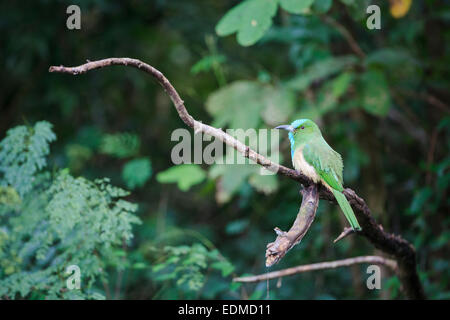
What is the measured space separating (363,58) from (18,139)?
9.56ft

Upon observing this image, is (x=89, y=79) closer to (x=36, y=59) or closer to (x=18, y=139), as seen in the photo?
(x=36, y=59)

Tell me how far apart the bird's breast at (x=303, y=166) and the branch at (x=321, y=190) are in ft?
0.11

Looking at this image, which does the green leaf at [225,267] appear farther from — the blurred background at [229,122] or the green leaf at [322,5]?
the green leaf at [322,5]

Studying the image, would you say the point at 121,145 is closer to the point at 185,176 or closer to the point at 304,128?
the point at 185,176

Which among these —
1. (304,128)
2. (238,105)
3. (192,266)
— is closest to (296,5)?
(304,128)

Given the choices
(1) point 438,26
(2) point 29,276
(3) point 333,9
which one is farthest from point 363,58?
(2) point 29,276

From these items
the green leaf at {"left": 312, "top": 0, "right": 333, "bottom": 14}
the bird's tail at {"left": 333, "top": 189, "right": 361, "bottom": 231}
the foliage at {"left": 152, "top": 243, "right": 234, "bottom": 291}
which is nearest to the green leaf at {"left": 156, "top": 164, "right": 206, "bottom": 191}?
the foliage at {"left": 152, "top": 243, "right": 234, "bottom": 291}

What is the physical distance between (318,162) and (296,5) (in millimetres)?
1192

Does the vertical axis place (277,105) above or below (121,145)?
above

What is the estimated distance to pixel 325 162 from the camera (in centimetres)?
239

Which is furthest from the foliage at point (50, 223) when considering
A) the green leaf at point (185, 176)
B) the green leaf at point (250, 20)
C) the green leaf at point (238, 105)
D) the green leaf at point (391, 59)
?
the green leaf at point (391, 59)

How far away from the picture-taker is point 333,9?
4.58 metres

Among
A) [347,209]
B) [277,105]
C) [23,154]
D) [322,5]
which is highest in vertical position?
[322,5]
